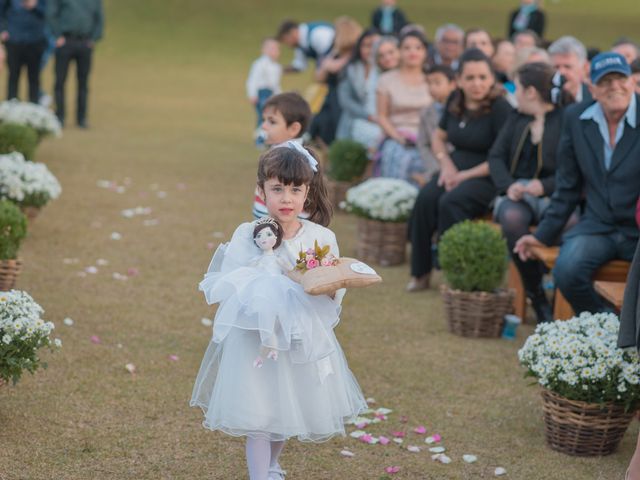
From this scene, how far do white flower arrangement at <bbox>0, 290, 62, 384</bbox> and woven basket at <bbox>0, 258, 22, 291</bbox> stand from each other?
1.96 meters

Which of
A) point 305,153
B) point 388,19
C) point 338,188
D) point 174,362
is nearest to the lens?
point 305,153

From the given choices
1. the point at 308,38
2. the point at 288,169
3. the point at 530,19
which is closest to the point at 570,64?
the point at 288,169

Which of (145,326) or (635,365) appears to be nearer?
(635,365)

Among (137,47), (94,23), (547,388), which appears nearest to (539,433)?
(547,388)

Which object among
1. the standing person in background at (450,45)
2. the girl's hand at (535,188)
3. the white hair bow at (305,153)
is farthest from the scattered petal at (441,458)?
the standing person in background at (450,45)

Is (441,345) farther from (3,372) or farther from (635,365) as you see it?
(3,372)

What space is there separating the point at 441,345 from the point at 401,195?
237 cm

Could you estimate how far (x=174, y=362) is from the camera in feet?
20.2

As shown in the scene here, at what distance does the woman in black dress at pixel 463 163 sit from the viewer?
800 cm

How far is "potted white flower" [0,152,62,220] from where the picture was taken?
28.0ft

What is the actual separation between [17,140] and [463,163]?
4.92 meters

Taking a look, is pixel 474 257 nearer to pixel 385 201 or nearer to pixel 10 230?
pixel 385 201

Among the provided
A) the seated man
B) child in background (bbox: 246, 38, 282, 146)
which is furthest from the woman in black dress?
child in background (bbox: 246, 38, 282, 146)

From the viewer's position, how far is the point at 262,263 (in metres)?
4.12
